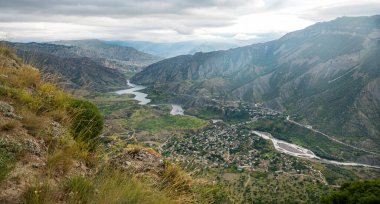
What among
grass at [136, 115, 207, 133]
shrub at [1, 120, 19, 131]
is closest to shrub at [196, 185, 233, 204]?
shrub at [1, 120, 19, 131]

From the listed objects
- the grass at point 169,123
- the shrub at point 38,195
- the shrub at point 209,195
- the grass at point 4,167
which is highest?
the grass at point 4,167

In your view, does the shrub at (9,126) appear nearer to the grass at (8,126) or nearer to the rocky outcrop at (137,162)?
the grass at (8,126)

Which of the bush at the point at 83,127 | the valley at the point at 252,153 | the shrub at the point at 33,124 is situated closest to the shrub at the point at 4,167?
the shrub at the point at 33,124

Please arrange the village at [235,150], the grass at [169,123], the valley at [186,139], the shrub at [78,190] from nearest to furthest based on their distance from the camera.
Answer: the shrub at [78,190]
the valley at [186,139]
the village at [235,150]
the grass at [169,123]

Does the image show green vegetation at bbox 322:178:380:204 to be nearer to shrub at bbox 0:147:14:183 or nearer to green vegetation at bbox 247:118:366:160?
shrub at bbox 0:147:14:183

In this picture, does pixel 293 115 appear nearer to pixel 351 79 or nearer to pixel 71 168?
pixel 351 79

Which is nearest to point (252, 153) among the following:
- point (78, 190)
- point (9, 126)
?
point (9, 126)
